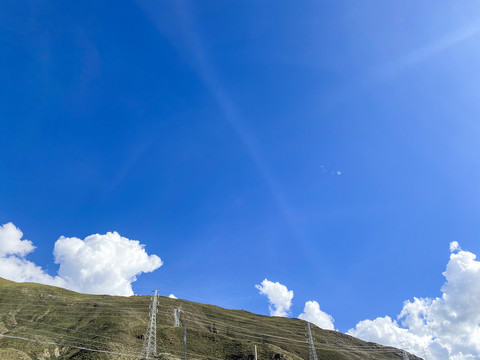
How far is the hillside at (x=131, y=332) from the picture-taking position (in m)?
109

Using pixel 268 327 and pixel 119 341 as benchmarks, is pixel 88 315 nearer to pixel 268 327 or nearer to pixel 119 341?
pixel 119 341

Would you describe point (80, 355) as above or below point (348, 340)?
below

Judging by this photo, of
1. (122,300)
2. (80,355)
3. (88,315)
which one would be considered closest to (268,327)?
(122,300)

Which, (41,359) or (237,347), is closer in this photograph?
(41,359)

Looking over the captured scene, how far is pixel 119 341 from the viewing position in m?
115

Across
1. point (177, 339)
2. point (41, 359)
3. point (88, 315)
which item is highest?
point (88, 315)

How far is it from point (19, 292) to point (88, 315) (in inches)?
2098

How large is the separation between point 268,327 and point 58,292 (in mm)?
118815

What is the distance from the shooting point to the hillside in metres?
109

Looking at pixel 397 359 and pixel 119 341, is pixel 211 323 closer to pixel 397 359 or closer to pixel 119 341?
pixel 119 341

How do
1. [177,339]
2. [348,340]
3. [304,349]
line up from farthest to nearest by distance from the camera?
1. [348,340]
2. [304,349]
3. [177,339]

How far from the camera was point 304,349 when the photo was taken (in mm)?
159375

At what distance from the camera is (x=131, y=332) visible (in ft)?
414

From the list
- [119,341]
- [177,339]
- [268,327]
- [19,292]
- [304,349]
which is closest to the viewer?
[119,341]
